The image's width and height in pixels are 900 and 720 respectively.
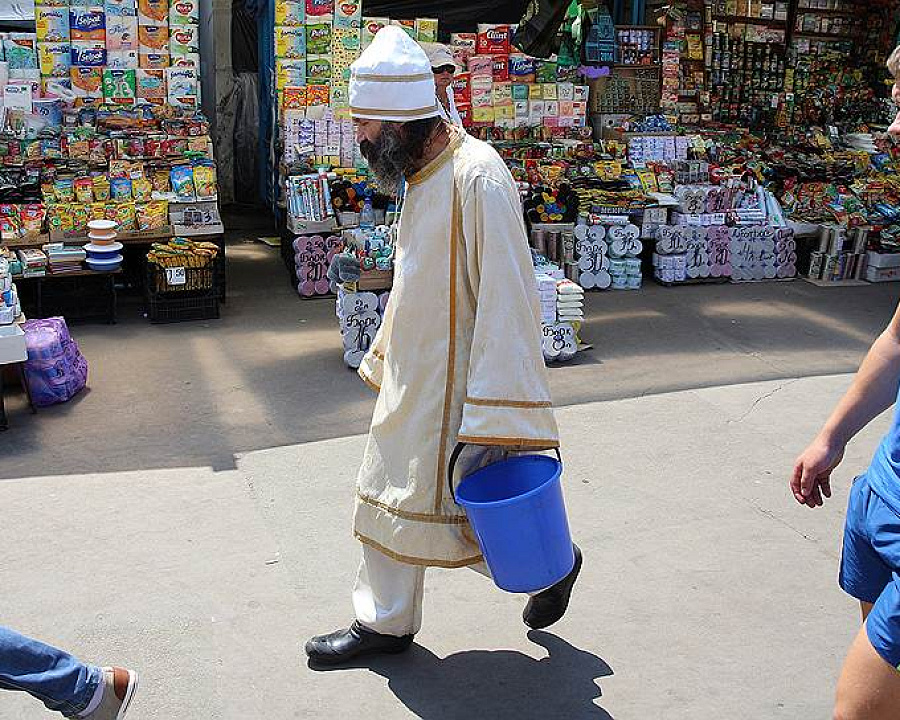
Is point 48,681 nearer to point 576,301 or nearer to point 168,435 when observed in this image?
point 168,435

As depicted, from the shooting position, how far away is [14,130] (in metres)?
7.80

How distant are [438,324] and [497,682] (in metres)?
1.12

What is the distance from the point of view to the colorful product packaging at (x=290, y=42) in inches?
Result: 345

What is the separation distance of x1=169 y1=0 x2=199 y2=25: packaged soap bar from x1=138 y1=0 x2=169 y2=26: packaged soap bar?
1.8 inches

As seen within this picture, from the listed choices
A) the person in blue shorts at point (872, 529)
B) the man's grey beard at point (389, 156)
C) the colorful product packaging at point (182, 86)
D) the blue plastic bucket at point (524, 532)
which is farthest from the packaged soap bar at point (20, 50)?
the person in blue shorts at point (872, 529)

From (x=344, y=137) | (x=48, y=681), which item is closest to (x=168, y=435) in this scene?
(x=48, y=681)

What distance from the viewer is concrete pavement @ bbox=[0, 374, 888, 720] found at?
3.13 metres

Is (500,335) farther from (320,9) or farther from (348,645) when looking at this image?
(320,9)

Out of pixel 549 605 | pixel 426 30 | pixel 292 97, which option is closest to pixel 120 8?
pixel 292 97

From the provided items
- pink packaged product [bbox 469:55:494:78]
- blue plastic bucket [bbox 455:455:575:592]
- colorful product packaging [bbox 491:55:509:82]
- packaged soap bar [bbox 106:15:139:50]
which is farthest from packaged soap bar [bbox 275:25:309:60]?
blue plastic bucket [bbox 455:455:575:592]

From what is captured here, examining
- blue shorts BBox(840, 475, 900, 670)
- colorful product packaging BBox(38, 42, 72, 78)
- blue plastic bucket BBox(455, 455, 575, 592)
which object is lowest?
blue plastic bucket BBox(455, 455, 575, 592)

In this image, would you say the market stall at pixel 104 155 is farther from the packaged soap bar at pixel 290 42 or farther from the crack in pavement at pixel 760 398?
the crack in pavement at pixel 760 398

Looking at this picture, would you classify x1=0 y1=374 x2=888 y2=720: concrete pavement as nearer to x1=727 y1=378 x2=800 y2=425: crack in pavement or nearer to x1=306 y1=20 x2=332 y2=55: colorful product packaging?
x1=727 y1=378 x2=800 y2=425: crack in pavement

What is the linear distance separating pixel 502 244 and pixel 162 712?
164 cm
